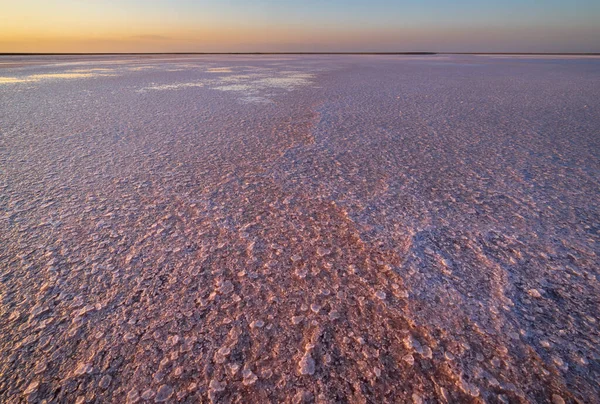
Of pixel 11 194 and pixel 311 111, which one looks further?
pixel 311 111

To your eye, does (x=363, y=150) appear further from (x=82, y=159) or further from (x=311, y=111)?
(x=82, y=159)

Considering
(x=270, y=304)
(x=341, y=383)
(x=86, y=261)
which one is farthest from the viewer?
(x=86, y=261)

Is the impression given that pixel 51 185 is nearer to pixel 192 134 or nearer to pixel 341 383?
pixel 192 134

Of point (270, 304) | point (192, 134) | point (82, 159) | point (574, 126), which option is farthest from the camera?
point (574, 126)

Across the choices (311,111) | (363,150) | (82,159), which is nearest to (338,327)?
(363,150)

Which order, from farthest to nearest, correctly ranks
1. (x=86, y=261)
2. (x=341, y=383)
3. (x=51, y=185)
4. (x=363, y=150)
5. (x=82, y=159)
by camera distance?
(x=363, y=150) → (x=82, y=159) → (x=51, y=185) → (x=86, y=261) → (x=341, y=383)

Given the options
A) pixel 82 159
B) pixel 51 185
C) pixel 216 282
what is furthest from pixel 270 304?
pixel 82 159
